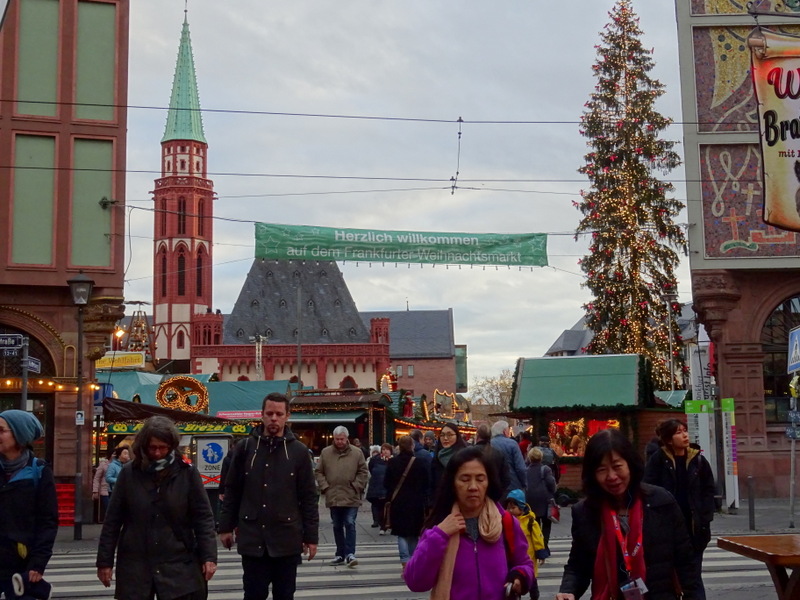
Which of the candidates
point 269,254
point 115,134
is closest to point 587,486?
point 269,254

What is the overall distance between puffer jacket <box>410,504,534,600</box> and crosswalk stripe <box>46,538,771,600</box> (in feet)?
22.5

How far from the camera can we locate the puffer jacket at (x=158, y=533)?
6727 mm

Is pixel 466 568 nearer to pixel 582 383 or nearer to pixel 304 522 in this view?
pixel 304 522

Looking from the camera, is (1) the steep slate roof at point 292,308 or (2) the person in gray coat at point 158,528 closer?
(2) the person in gray coat at point 158,528

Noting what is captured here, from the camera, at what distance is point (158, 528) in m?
6.80

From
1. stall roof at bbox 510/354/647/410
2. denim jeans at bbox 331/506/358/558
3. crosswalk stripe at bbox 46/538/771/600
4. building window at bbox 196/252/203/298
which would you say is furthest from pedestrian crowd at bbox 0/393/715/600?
building window at bbox 196/252/203/298

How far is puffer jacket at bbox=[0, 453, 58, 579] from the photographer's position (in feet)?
23.0

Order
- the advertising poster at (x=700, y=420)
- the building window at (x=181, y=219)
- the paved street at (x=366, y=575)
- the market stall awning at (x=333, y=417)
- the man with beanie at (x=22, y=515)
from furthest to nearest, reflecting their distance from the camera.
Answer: the building window at (x=181, y=219) < the market stall awning at (x=333, y=417) < the advertising poster at (x=700, y=420) < the paved street at (x=366, y=575) < the man with beanie at (x=22, y=515)

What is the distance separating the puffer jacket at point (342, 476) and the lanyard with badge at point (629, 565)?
Result: 9.55 metres

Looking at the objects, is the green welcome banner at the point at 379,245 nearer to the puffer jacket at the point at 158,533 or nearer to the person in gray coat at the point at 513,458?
the person in gray coat at the point at 513,458

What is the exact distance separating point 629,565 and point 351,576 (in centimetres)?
897

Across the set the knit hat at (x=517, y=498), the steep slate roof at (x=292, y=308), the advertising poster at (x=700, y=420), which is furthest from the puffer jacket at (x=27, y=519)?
the steep slate roof at (x=292, y=308)

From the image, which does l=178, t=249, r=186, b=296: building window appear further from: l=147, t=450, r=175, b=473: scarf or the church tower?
l=147, t=450, r=175, b=473: scarf

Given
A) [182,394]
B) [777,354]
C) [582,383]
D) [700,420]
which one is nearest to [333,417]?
[182,394]
